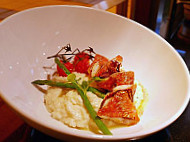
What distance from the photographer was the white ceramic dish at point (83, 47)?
0.81m

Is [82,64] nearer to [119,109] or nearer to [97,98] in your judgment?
[97,98]

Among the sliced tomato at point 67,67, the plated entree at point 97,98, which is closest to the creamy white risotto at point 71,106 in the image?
the plated entree at point 97,98

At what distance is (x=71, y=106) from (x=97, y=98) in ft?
0.42

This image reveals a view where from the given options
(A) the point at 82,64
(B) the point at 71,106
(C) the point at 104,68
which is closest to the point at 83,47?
(A) the point at 82,64

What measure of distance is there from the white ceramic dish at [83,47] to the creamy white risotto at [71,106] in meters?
0.04

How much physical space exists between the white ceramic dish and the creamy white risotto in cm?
4

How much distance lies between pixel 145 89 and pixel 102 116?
40 centimetres

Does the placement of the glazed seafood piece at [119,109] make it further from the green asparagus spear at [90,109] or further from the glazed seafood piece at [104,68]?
the glazed seafood piece at [104,68]

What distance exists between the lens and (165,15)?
270 centimetres

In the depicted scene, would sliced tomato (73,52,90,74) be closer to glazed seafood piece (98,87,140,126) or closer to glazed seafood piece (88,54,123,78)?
glazed seafood piece (88,54,123,78)

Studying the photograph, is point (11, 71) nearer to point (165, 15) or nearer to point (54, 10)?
point (54, 10)

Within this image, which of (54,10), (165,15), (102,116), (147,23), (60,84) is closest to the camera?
(102,116)

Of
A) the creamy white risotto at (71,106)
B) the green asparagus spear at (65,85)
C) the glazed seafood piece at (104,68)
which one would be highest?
the glazed seafood piece at (104,68)

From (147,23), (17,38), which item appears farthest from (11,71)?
(147,23)
